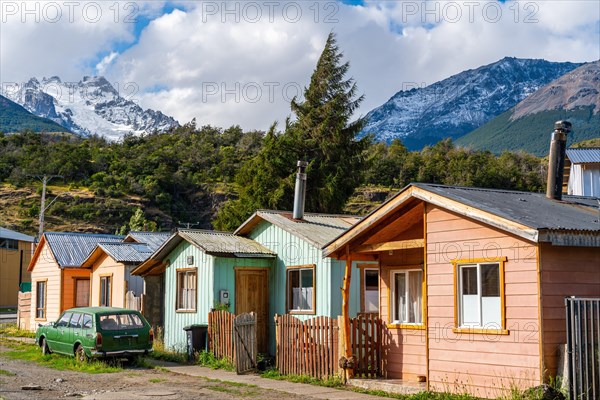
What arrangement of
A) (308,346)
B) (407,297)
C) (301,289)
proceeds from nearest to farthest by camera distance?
(407,297) < (308,346) < (301,289)

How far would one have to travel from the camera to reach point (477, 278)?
1340cm

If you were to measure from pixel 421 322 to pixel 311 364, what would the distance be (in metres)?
2.99

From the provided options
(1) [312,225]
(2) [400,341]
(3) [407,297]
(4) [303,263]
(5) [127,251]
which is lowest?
(2) [400,341]

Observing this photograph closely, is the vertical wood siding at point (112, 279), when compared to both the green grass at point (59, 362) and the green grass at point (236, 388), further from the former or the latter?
the green grass at point (236, 388)

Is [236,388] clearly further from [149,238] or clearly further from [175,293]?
[149,238]

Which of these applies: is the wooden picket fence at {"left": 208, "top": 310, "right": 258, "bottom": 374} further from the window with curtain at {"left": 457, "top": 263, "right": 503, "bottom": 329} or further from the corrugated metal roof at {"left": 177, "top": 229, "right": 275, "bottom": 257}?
the window with curtain at {"left": 457, "top": 263, "right": 503, "bottom": 329}

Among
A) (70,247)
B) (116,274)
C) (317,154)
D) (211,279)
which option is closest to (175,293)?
(211,279)

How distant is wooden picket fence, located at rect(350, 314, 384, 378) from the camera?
15930mm

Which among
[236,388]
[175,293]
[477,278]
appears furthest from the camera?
[175,293]

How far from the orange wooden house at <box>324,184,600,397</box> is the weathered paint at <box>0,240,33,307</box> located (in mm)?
46465

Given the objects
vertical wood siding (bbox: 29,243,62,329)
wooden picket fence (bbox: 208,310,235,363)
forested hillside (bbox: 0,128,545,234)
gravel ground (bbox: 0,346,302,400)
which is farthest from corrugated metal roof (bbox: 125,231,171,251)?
forested hillside (bbox: 0,128,545,234)

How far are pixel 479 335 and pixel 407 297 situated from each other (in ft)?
8.85

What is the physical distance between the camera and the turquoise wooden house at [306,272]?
773 inches

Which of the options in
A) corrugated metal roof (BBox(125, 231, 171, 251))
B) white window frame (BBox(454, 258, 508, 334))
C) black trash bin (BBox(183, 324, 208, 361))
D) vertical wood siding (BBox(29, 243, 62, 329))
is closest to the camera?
white window frame (BBox(454, 258, 508, 334))
